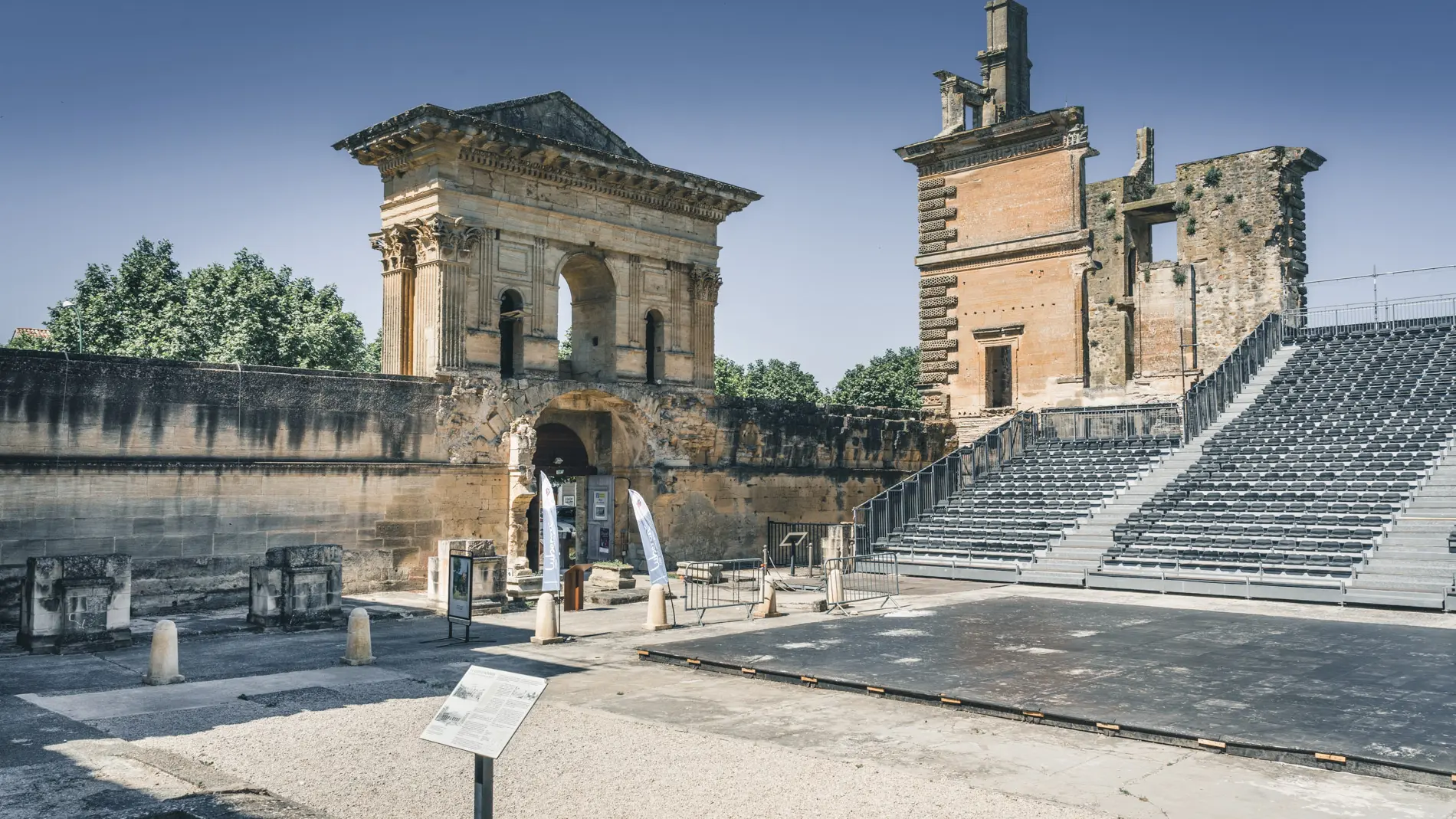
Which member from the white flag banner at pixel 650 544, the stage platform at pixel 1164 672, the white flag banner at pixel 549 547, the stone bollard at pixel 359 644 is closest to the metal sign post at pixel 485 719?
the stage platform at pixel 1164 672

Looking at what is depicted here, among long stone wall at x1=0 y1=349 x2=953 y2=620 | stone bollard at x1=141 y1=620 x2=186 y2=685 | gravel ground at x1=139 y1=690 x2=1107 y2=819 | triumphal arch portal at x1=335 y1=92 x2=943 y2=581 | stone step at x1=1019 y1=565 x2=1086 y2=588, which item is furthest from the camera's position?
triumphal arch portal at x1=335 y1=92 x2=943 y2=581

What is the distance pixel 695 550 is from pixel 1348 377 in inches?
742

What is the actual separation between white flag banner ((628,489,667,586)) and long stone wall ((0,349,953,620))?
7250 millimetres

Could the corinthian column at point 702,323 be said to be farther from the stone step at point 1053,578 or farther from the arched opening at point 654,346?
the stone step at point 1053,578

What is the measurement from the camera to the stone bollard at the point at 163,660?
13195 mm

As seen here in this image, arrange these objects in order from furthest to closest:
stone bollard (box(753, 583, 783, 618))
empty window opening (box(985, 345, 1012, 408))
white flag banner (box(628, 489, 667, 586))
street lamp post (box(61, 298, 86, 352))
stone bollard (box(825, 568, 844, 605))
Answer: street lamp post (box(61, 298, 86, 352)), empty window opening (box(985, 345, 1012, 408)), stone bollard (box(825, 568, 844, 605)), stone bollard (box(753, 583, 783, 618)), white flag banner (box(628, 489, 667, 586))

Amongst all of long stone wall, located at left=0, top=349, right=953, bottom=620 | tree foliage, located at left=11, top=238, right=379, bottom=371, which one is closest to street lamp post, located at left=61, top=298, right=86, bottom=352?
tree foliage, located at left=11, top=238, right=379, bottom=371

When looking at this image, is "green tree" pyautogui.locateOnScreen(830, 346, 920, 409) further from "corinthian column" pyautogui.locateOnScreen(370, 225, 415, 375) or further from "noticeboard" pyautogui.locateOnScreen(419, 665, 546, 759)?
"noticeboard" pyautogui.locateOnScreen(419, 665, 546, 759)

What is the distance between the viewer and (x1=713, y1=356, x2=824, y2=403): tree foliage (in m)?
80.0

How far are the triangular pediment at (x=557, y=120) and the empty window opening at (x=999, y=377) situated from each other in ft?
44.4

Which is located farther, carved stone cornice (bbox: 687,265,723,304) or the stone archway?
carved stone cornice (bbox: 687,265,723,304)

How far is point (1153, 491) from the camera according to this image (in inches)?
1070

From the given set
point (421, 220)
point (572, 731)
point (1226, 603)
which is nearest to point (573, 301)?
point (421, 220)

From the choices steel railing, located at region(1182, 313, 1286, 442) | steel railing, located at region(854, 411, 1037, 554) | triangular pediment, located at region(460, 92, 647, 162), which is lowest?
steel railing, located at region(854, 411, 1037, 554)
